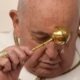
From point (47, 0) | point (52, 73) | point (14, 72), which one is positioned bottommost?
point (52, 73)

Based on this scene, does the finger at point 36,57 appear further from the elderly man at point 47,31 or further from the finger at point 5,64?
the finger at point 5,64

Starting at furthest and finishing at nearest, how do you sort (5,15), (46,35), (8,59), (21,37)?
(5,15), (21,37), (46,35), (8,59)

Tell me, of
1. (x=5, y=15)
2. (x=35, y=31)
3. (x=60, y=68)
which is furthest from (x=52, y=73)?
(x=5, y=15)

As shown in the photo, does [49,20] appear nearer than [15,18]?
Yes

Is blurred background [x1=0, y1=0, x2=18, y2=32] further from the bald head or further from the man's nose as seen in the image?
the man's nose

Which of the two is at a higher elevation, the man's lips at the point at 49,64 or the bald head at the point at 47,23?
the bald head at the point at 47,23

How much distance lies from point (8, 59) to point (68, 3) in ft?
1.04

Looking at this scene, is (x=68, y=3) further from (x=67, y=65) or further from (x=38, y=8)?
(x=67, y=65)

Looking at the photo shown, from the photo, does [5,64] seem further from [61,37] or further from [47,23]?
[47,23]

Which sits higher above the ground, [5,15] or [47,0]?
[47,0]

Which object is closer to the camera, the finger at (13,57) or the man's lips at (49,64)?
the finger at (13,57)

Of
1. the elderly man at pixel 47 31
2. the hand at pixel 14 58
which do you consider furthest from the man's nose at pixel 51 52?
the hand at pixel 14 58

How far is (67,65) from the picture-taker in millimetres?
925

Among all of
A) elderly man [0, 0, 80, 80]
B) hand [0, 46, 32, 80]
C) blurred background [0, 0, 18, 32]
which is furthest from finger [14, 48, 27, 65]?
blurred background [0, 0, 18, 32]
